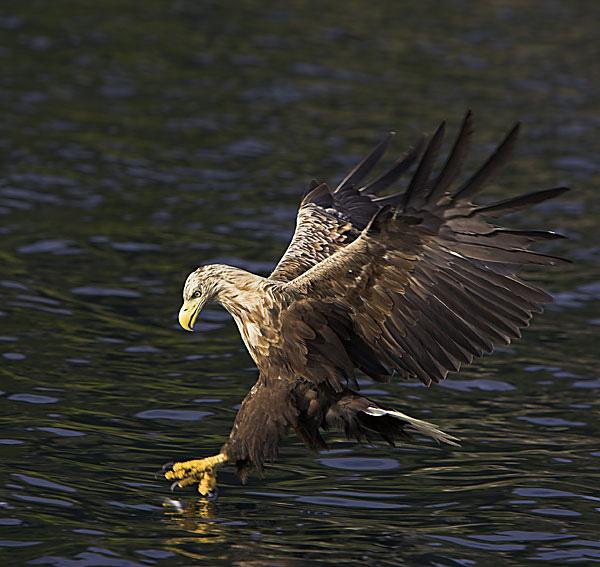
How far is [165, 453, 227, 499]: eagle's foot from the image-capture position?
5.70 metres

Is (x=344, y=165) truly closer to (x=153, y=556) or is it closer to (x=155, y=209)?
(x=155, y=209)

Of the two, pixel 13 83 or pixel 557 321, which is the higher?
pixel 13 83

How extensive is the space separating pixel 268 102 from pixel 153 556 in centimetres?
995

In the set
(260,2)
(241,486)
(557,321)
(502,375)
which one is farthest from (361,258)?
(260,2)

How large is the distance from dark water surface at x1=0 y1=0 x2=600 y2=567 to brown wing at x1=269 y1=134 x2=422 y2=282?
109cm

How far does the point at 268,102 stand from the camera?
14297 mm

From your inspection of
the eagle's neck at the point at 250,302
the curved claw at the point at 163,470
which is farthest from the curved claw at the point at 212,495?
the eagle's neck at the point at 250,302

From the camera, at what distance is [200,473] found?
5711 millimetres

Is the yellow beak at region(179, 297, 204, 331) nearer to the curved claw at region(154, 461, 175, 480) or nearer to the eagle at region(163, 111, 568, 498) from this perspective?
the eagle at region(163, 111, 568, 498)

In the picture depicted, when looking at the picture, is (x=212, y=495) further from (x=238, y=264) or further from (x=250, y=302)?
(x=238, y=264)

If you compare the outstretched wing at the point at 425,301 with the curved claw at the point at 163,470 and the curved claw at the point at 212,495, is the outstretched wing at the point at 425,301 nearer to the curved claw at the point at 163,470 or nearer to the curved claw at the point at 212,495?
the curved claw at the point at 212,495

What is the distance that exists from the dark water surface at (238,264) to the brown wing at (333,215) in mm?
1095

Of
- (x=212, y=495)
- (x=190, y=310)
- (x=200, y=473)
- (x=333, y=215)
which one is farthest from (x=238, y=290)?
(x=333, y=215)

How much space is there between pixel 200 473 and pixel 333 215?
2.00 meters
